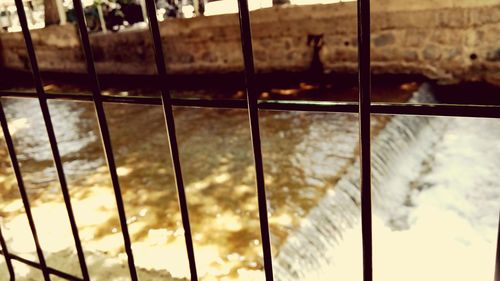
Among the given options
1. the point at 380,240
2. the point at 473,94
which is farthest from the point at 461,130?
the point at 380,240

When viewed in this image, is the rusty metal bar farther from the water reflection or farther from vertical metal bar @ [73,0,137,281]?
the water reflection

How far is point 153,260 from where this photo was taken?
227 centimetres

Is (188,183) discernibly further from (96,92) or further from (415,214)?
(96,92)

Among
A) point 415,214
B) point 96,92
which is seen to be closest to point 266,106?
point 96,92

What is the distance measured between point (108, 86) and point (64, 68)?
189cm

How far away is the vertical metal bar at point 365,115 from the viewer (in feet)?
1.99

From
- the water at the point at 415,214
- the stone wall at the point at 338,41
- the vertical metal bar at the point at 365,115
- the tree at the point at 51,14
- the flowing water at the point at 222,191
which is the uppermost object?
the tree at the point at 51,14

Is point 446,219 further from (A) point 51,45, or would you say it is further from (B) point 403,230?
(A) point 51,45

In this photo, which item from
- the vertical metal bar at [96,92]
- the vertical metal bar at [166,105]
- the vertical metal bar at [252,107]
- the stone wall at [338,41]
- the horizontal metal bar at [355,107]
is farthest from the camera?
the stone wall at [338,41]

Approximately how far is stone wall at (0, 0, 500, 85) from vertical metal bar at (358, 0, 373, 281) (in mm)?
4578

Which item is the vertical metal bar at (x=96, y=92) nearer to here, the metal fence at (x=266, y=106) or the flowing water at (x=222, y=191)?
the metal fence at (x=266, y=106)

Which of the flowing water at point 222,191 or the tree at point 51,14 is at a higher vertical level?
the tree at point 51,14

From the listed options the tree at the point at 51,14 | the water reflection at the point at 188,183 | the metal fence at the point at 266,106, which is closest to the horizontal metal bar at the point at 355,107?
the metal fence at the point at 266,106

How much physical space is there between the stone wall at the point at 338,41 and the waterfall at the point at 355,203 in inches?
24.7
